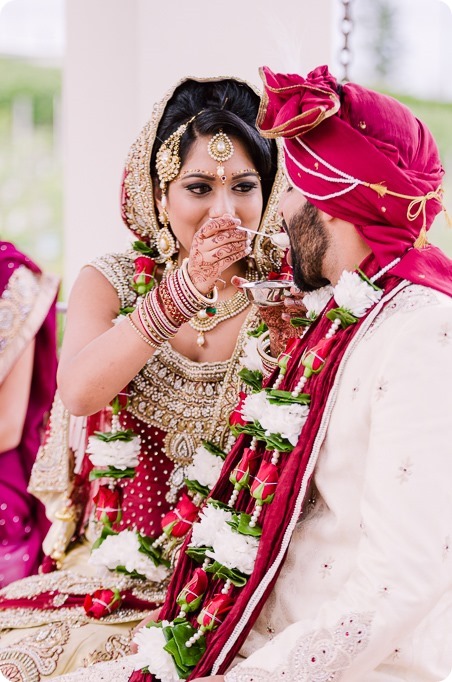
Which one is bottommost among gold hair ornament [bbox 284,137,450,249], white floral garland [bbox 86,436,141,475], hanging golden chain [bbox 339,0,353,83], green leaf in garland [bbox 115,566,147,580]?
green leaf in garland [bbox 115,566,147,580]

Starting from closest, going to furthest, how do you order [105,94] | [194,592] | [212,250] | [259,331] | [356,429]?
[356,429], [194,592], [212,250], [259,331], [105,94]

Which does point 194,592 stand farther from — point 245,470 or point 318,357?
point 318,357

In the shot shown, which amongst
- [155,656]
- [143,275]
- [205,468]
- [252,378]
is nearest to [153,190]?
[143,275]

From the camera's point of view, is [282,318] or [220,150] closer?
[282,318]

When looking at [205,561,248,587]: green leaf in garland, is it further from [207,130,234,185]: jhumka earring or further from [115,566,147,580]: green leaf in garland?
[207,130,234,185]: jhumka earring

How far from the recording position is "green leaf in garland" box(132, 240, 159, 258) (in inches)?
89.4

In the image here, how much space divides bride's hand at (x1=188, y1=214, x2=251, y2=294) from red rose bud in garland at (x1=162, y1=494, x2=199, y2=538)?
1.85 ft

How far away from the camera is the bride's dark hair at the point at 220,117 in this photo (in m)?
2.11

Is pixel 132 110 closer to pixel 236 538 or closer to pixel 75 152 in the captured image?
pixel 75 152

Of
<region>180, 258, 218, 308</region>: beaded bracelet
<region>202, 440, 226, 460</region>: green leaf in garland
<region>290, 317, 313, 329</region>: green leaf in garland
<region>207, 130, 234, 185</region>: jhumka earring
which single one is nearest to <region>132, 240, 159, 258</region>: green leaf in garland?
<region>207, 130, 234, 185</region>: jhumka earring

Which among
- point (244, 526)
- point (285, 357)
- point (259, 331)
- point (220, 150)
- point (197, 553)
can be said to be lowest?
point (197, 553)

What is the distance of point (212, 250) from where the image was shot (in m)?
1.83

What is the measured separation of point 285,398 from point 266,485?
162 millimetres

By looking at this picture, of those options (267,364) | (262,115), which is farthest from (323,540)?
(262,115)
